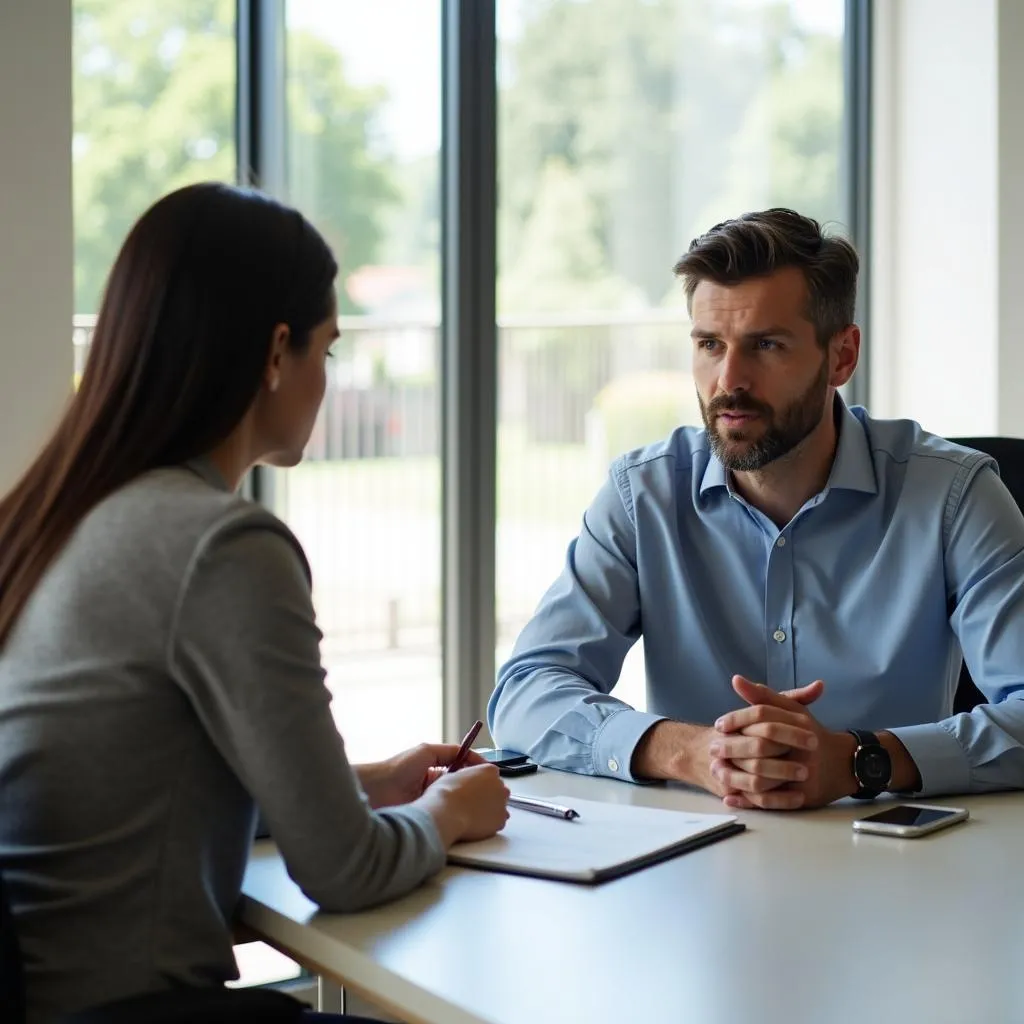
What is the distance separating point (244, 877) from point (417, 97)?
7.62 ft

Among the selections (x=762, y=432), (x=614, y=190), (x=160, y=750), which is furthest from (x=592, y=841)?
(x=614, y=190)

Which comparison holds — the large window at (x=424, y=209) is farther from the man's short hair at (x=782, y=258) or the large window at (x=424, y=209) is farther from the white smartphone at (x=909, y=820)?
the white smartphone at (x=909, y=820)

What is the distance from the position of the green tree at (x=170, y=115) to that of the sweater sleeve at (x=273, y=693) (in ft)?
5.35

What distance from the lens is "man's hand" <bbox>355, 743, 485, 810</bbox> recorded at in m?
1.60

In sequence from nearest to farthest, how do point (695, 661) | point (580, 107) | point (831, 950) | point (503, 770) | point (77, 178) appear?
point (831, 950) → point (503, 770) → point (695, 661) → point (77, 178) → point (580, 107)

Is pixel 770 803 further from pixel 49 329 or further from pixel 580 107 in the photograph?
pixel 580 107

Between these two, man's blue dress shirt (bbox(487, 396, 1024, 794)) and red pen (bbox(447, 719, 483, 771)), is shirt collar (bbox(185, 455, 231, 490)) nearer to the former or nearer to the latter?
red pen (bbox(447, 719, 483, 771))

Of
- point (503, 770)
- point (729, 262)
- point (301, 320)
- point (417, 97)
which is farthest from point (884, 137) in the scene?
point (301, 320)

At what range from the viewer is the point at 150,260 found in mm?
1351

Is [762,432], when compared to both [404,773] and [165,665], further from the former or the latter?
[165,665]

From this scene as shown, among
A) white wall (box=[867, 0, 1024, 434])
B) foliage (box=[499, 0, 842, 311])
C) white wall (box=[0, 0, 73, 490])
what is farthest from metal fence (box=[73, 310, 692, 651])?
white wall (box=[867, 0, 1024, 434])

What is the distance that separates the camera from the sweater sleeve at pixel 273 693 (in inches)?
48.4

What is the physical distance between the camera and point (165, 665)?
125 centimetres

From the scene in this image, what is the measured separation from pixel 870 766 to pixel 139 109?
79.5 inches
